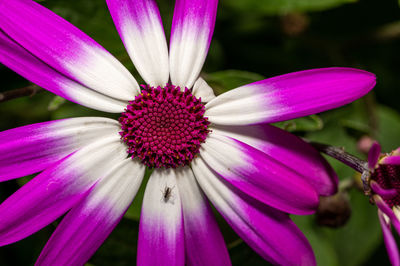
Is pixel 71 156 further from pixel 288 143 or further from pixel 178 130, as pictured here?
pixel 288 143

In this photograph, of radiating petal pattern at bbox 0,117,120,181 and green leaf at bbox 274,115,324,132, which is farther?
green leaf at bbox 274,115,324,132

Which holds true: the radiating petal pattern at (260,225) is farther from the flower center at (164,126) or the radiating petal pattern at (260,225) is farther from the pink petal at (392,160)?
the pink petal at (392,160)

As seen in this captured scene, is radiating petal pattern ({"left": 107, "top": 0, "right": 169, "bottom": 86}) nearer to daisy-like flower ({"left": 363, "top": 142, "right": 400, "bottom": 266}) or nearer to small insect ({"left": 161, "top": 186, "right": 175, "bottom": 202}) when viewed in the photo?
small insect ({"left": 161, "top": 186, "right": 175, "bottom": 202})

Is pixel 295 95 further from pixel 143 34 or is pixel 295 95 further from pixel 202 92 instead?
Result: pixel 143 34

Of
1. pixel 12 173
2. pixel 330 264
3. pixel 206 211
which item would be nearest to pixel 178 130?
pixel 206 211

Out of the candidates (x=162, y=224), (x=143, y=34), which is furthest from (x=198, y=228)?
(x=143, y=34)

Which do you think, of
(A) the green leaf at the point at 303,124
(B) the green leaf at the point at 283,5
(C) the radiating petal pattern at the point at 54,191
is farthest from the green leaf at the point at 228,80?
(C) the radiating petal pattern at the point at 54,191

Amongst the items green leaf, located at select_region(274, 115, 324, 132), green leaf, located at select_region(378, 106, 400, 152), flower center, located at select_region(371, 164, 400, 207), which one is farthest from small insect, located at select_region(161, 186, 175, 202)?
green leaf, located at select_region(378, 106, 400, 152)
